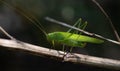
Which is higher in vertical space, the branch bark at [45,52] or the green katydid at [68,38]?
the green katydid at [68,38]

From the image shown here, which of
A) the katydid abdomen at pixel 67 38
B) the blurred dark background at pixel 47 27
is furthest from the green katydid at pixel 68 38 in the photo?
the blurred dark background at pixel 47 27

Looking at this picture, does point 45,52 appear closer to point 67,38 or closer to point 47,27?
point 67,38

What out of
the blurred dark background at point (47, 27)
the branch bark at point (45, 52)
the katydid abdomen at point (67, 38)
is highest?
the blurred dark background at point (47, 27)

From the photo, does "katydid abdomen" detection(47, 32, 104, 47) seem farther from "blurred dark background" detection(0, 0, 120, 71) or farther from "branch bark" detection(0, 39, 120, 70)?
"blurred dark background" detection(0, 0, 120, 71)

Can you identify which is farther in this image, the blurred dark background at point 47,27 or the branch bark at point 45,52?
the blurred dark background at point 47,27

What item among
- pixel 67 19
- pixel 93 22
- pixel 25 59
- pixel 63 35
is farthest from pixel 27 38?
pixel 63 35

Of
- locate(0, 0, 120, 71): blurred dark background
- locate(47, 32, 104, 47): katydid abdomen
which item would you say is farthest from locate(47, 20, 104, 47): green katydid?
locate(0, 0, 120, 71): blurred dark background

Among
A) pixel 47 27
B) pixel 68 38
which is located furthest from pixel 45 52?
pixel 47 27

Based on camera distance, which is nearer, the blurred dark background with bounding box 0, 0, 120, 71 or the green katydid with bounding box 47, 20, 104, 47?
the green katydid with bounding box 47, 20, 104, 47

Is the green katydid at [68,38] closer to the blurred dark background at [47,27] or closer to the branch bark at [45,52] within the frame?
the branch bark at [45,52]

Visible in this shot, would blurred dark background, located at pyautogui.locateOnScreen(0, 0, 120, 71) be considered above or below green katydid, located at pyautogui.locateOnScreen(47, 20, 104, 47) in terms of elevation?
above

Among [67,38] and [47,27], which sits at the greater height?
[47,27]

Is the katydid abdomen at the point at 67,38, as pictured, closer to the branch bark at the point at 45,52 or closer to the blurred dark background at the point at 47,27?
the branch bark at the point at 45,52
